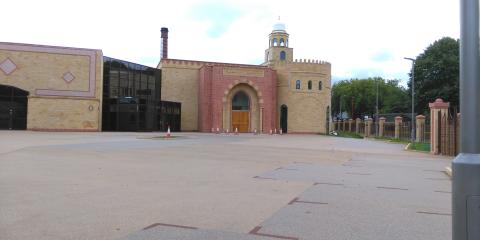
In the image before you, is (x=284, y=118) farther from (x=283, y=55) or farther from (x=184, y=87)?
(x=184, y=87)

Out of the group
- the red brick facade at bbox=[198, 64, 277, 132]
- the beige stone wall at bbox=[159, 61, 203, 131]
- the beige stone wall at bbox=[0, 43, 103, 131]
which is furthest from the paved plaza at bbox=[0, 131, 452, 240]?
the beige stone wall at bbox=[159, 61, 203, 131]

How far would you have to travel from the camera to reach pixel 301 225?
671 cm

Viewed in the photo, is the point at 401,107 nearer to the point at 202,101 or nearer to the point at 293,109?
the point at 293,109

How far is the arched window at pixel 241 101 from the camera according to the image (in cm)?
5697

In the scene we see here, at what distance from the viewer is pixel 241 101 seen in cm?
5722

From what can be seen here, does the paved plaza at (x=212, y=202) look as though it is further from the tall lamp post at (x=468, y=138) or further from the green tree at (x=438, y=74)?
the green tree at (x=438, y=74)

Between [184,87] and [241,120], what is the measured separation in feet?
25.9

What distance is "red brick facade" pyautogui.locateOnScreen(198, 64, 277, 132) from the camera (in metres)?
54.4

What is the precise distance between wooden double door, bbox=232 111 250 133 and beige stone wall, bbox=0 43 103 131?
1663cm

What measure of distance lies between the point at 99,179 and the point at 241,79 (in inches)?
1774

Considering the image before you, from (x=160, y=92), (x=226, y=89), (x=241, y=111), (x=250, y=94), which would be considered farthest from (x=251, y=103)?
(x=160, y=92)

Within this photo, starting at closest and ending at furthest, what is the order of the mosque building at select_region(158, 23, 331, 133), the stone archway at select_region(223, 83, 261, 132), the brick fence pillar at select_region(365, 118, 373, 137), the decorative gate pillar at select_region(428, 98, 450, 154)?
the decorative gate pillar at select_region(428, 98, 450, 154)
the mosque building at select_region(158, 23, 331, 133)
the stone archway at select_region(223, 83, 261, 132)
the brick fence pillar at select_region(365, 118, 373, 137)

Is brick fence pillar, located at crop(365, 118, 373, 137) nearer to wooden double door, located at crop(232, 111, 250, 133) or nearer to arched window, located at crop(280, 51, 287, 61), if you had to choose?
arched window, located at crop(280, 51, 287, 61)

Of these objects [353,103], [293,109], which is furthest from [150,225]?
[353,103]
